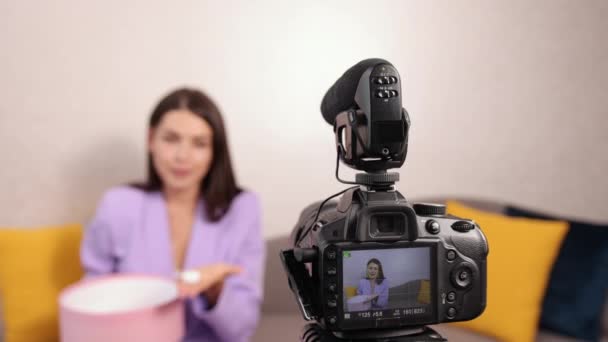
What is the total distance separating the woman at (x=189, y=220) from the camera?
103 cm

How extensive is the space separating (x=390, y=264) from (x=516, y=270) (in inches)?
28.6

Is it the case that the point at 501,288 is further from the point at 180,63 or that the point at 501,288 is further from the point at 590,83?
the point at 180,63

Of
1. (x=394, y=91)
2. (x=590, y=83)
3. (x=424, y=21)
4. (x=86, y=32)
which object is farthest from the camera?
(x=86, y=32)

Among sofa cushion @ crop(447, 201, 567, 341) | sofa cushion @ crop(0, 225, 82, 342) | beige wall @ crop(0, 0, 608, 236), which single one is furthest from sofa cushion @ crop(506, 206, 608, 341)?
sofa cushion @ crop(0, 225, 82, 342)

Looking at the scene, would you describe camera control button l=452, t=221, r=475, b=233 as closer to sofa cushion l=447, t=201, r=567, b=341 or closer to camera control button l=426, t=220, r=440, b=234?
camera control button l=426, t=220, r=440, b=234

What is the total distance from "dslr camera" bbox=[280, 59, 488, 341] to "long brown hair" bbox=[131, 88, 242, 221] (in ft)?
2.29

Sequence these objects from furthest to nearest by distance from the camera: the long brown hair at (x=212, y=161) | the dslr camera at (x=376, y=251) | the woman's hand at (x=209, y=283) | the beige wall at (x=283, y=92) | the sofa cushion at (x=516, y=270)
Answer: the long brown hair at (x=212, y=161)
the sofa cushion at (x=516, y=270)
the woman's hand at (x=209, y=283)
the beige wall at (x=283, y=92)
the dslr camera at (x=376, y=251)

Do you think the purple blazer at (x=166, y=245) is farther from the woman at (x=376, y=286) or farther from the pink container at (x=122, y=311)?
the woman at (x=376, y=286)

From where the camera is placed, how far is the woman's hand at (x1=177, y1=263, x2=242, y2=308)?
0.84 m

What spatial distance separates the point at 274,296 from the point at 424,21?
67cm

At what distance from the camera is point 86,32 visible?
1.25 meters

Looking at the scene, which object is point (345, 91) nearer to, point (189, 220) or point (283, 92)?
point (283, 92)

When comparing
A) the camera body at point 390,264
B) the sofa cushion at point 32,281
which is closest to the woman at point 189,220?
the sofa cushion at point 32,281

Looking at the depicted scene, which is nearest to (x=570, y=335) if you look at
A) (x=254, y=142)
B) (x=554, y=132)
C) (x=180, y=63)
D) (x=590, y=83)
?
(x=554, y=132)
